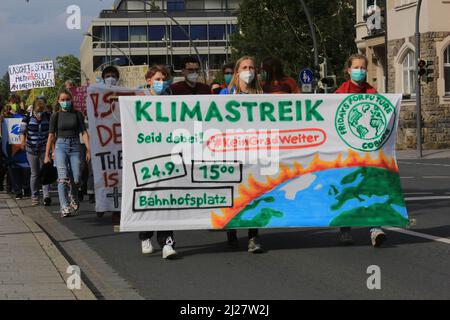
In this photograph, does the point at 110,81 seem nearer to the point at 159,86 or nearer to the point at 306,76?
the point at 159,86

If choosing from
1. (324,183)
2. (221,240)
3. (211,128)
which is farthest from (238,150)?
(221,240)

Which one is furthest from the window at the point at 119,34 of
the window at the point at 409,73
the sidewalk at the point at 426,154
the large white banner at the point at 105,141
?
the large white banner at the point at 105,141

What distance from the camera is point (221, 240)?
1053 cm

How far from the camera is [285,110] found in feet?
30.5

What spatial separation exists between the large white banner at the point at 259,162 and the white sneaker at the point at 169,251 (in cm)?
15

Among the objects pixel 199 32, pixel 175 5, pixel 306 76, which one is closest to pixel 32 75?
pixel 306 76

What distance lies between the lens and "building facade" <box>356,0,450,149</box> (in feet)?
124

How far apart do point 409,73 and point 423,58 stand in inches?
50.9

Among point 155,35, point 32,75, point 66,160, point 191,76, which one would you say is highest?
point 155,35

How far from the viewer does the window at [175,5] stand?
115969 millimetres

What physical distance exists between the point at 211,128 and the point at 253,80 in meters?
0.80

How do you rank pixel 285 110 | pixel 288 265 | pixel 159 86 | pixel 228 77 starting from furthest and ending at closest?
pixel 228 77 < pixel 159 86 < pixel 285 110 < pixel 288 265

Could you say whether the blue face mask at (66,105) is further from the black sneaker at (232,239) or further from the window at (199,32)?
the window at (199,32)
